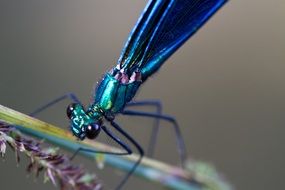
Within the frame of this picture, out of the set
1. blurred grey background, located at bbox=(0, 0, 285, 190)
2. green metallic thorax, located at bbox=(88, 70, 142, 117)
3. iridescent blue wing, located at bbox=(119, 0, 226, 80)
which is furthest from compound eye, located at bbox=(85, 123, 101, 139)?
blurred grey background, located at bbox=(0, 0, 285, 190)

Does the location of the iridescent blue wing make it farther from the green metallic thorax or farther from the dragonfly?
the green metallic thorax

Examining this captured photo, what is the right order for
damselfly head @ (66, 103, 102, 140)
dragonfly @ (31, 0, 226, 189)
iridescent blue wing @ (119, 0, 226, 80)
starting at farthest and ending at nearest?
iridescent blue wing @ (119, 0, 226, 80), dragonfly @ (31, 0, 226, 189), damselfly head @ (66, 103, 102, 140)

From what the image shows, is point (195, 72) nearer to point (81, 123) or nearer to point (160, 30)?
point (160, 30)

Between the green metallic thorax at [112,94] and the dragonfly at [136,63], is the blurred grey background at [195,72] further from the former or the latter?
the green metallic thorax at [112,94]

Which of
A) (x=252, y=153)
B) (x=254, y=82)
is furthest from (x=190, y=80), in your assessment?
(x=252, y=153)

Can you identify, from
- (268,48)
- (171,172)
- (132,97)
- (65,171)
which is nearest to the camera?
(65,171)

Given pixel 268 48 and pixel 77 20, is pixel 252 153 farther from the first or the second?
pixel 77 20

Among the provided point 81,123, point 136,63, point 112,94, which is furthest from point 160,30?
point 81,123
